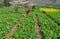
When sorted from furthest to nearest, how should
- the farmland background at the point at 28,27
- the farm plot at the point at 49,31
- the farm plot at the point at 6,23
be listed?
the farm plot at the point at 6,23 < the farmland background at the point at 28,27 < the farm plot at the point at 49,31

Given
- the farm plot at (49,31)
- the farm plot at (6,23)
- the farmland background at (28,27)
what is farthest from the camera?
the farm plot at (6,23)

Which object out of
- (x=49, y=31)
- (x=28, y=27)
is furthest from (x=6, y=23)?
(x=49, y=31)

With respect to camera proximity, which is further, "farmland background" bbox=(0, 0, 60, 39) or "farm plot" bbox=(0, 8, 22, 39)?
"farm plot" bbox=(0, 8, 22, 39)

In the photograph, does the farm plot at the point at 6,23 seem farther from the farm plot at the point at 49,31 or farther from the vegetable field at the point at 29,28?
the farm plot at the point at 49,31

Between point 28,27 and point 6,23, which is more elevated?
point 28,27

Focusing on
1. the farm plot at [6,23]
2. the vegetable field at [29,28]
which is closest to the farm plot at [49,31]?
the vegetable field at [29,28]

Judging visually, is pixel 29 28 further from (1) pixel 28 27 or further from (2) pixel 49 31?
(2) pixel 49 31

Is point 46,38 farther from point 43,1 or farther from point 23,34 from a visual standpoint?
point 43,1

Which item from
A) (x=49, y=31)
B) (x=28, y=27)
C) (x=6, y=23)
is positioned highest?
(x=49, y=31)

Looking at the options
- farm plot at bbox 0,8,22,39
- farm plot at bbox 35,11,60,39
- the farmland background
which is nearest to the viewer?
farm plot at bbox 35,11,60,39

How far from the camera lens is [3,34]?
16.1 metres

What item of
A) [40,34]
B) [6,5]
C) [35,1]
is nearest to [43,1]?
[35,1]

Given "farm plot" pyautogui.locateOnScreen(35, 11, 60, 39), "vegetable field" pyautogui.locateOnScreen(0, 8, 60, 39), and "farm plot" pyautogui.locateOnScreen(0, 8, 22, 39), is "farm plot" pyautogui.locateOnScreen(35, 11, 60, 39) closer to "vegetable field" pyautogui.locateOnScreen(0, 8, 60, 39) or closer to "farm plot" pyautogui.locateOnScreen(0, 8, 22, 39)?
"vegetable field" pyautogui.locateOnScreen(0, 8, 60, 39)

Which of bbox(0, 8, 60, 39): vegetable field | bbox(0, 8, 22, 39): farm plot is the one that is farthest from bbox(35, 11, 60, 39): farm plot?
bbox(0, 8, 22, 39): farm plot
